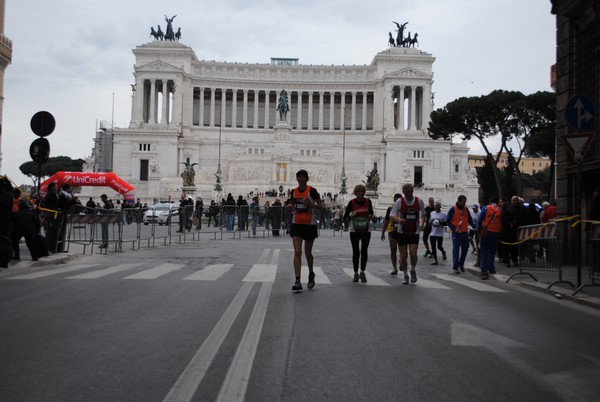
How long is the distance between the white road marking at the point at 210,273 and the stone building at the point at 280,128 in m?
57.6

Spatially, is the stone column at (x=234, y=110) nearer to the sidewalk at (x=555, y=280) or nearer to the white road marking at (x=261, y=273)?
the sidewalk at (x=555, y=280)

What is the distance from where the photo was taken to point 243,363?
17.3 feet

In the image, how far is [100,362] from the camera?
5273 mm

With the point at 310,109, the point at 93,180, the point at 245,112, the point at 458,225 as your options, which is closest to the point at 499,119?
the point at 93,180

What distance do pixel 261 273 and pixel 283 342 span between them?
6.98 metres

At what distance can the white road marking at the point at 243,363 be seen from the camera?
14.6 ft

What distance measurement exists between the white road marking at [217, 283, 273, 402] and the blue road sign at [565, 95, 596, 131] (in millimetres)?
7237

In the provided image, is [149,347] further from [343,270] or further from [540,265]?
[540,265]

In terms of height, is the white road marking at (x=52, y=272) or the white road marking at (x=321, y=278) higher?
the white road marking at (x=52, y=272)

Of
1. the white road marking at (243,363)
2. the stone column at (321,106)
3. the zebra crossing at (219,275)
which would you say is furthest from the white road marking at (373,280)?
the stone column at (321,106)

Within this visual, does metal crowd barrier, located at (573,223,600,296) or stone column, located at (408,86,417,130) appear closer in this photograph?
metal crowd barrier, located at (573,223,600,296)

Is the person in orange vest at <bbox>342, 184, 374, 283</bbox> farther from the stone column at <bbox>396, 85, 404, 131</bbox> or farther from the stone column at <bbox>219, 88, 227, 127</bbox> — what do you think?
the stone column at <bbox>219, 88, 227, 127</bbox>

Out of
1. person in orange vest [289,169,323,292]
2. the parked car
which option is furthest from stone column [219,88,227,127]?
person in orange vest [289,169,323,292]

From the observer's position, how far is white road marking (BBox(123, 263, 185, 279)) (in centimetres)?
1206
